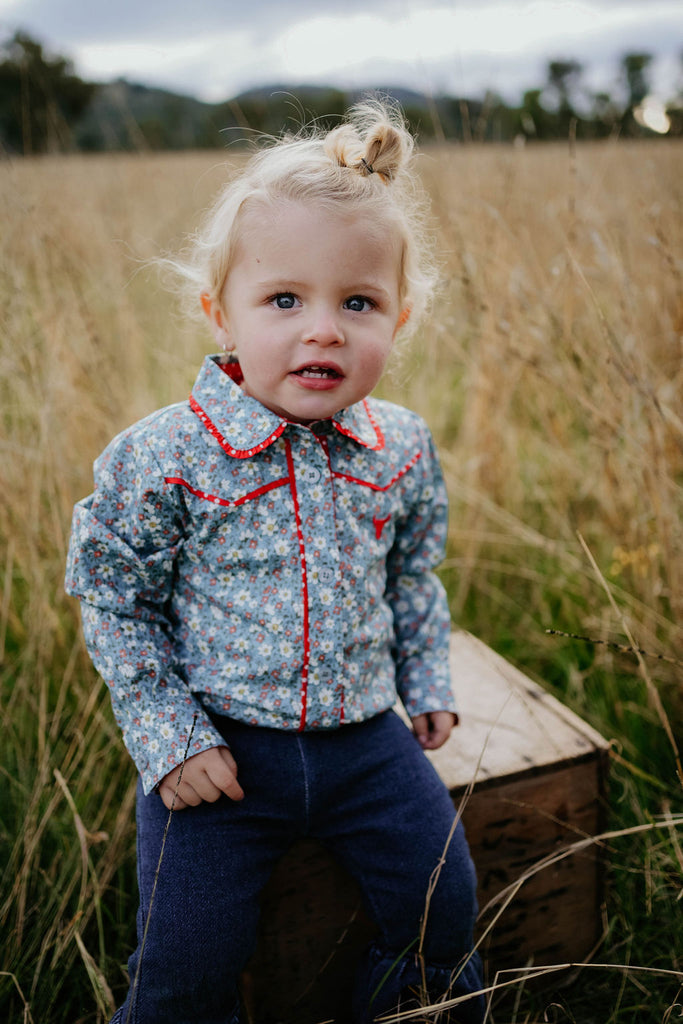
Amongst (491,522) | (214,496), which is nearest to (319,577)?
(214,496)

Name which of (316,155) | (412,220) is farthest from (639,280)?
(316,155)

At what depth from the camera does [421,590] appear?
1.31 meters

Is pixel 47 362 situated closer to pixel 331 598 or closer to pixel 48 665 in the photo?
pixel 48 665

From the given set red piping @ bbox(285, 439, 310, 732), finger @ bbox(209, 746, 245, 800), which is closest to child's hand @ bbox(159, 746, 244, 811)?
finger @ bbox(209, 746, 245, 800)

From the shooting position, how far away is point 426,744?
1257 millimetres

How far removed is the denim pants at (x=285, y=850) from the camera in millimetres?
965

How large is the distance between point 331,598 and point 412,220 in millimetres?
600

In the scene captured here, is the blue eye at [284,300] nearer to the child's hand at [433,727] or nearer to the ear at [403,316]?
the ear at [403,316]

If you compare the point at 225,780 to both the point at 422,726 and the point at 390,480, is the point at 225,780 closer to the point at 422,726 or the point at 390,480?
the point at 422,726

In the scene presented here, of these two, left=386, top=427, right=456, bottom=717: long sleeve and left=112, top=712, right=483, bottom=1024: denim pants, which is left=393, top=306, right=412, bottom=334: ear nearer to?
left=386, top=427, right=456, bottom=717: long sleeve

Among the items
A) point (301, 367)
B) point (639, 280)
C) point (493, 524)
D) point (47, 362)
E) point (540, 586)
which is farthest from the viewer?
point (639, 280)

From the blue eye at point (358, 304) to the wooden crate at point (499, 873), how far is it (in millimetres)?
681

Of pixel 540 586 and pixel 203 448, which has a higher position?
pixel 203 448

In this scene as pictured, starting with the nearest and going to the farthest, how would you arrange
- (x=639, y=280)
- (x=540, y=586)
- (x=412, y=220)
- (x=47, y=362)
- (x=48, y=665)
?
(x=412, y=220) → (x=48, y=665) → (x=47, y=362) → (x=540, y=586) → (x=639, y=280)
